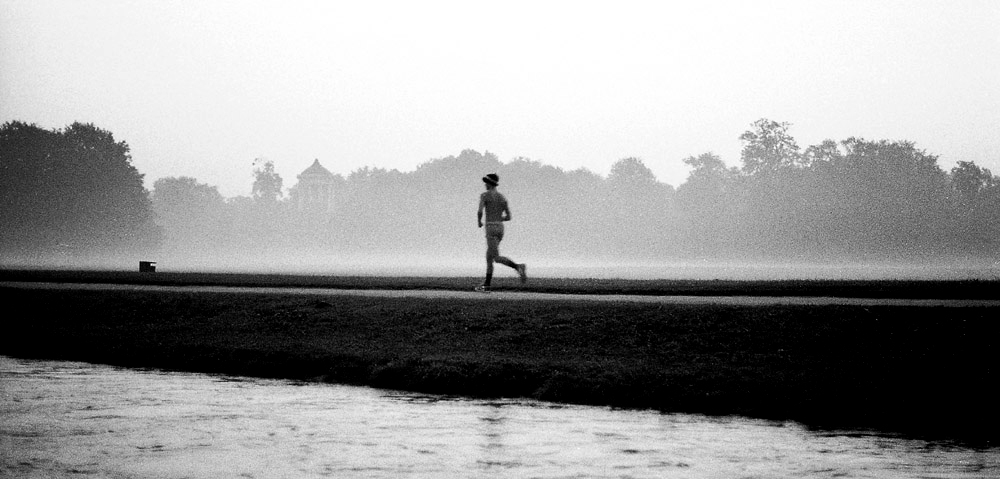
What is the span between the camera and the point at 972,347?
44.8 ft

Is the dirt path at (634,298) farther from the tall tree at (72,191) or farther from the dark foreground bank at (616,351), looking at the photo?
the tall tree at (72,191)

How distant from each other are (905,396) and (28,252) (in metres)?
83.1

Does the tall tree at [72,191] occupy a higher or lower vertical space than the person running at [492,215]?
higher

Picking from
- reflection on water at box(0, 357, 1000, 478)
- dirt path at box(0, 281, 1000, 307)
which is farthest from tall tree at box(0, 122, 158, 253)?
reflection on water at box(0, 357, 1000, 478)

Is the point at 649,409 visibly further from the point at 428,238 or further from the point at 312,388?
the point at 428,238

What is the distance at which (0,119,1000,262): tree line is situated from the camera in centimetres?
8838

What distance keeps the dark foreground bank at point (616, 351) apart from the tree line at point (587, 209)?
71.6 metres

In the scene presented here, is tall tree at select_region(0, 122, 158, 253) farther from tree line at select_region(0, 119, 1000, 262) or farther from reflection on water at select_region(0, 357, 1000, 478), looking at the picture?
reflection on water at select_region(0, 357, 1000, 478)

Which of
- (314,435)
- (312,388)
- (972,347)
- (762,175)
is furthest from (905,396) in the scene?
(762,175)

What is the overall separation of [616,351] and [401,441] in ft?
17.8

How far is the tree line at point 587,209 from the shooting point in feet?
290

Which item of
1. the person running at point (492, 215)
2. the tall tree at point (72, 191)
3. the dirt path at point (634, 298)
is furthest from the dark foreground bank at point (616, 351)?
the tall tree at point (72, 191)

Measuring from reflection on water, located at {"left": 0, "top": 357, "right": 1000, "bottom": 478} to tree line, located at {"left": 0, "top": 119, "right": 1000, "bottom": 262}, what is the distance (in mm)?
78477

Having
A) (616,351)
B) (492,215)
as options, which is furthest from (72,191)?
(616,351)
